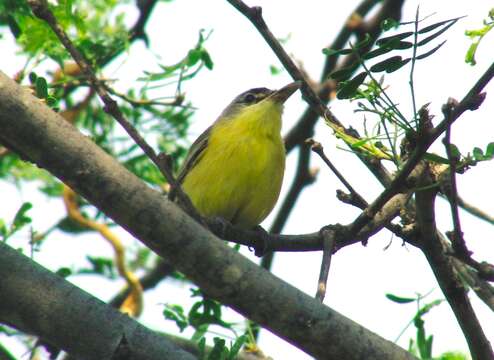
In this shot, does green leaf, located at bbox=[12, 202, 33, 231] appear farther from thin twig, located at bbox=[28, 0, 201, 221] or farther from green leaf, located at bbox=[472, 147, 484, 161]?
green leaf, located at bbox=[472, 147, 484, 161]

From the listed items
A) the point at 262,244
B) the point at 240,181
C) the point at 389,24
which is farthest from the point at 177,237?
the point at 240,181

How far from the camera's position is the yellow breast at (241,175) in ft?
22.3

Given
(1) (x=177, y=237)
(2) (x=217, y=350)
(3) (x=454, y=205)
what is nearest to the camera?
(1) (x=177, y=237)

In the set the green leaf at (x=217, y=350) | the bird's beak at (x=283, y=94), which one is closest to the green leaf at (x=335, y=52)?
the green leaf at (x=217, y=350)

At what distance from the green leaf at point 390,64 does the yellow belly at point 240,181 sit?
307 cm

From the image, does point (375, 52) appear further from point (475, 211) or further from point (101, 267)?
point (101, 267)

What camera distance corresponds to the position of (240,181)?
6801mm

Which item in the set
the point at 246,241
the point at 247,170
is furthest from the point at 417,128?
the point at 247,170

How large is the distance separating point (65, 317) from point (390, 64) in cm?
187

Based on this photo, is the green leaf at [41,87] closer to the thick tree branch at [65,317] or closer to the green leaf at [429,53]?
the thick tree branch at [65,317]

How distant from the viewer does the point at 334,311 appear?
3535mm

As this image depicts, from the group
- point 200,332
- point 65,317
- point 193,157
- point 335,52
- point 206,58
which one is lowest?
point 65,317

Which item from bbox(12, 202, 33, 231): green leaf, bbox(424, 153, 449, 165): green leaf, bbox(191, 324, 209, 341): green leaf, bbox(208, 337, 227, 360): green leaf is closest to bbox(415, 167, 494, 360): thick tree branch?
bbox(424, 153, 449, 165): green leaf

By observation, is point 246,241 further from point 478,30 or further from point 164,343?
point 478,30
